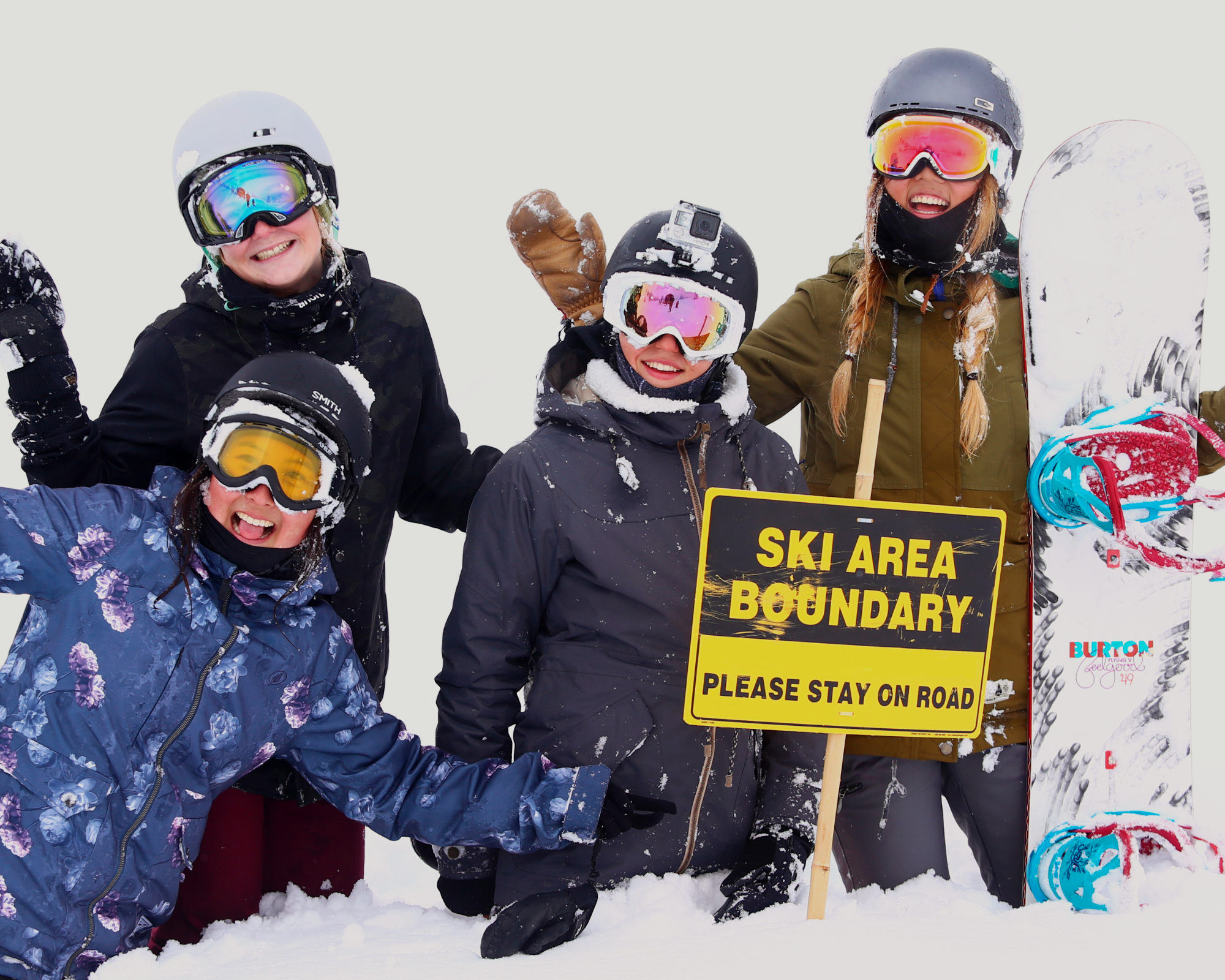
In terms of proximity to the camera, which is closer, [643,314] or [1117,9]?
[643,314]

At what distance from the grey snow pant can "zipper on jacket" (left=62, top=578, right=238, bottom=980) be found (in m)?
1.48

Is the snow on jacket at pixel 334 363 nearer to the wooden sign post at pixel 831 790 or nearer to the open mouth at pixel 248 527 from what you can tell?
the open mouth at pixel 248 527

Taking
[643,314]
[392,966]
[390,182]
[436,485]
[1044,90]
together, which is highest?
[1044,90]

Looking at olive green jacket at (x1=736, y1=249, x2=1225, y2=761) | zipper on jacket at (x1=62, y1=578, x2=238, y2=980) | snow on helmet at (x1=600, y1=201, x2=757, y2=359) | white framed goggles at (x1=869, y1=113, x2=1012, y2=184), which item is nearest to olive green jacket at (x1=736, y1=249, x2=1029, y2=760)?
olive green jacket at (x1=736, y1=249, x2=1225, y2=761)

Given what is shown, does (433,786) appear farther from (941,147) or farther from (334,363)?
(941,147)

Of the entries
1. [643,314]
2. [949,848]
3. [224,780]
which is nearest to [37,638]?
[224,780]

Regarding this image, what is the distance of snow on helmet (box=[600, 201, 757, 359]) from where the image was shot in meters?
2.32

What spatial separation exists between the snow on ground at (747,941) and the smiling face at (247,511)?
0.78 metres

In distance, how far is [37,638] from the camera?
1.88 meters

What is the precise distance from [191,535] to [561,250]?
3.85 ft

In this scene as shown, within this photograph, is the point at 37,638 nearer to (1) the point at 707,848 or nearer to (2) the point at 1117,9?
(1) the point at 707,848

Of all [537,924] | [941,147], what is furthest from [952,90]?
[537,924]

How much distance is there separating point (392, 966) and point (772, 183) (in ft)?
37.6

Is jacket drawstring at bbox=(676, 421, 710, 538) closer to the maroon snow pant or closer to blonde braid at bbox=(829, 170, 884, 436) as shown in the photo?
blonde braid at bbox=(829, 170, 884, 436)
